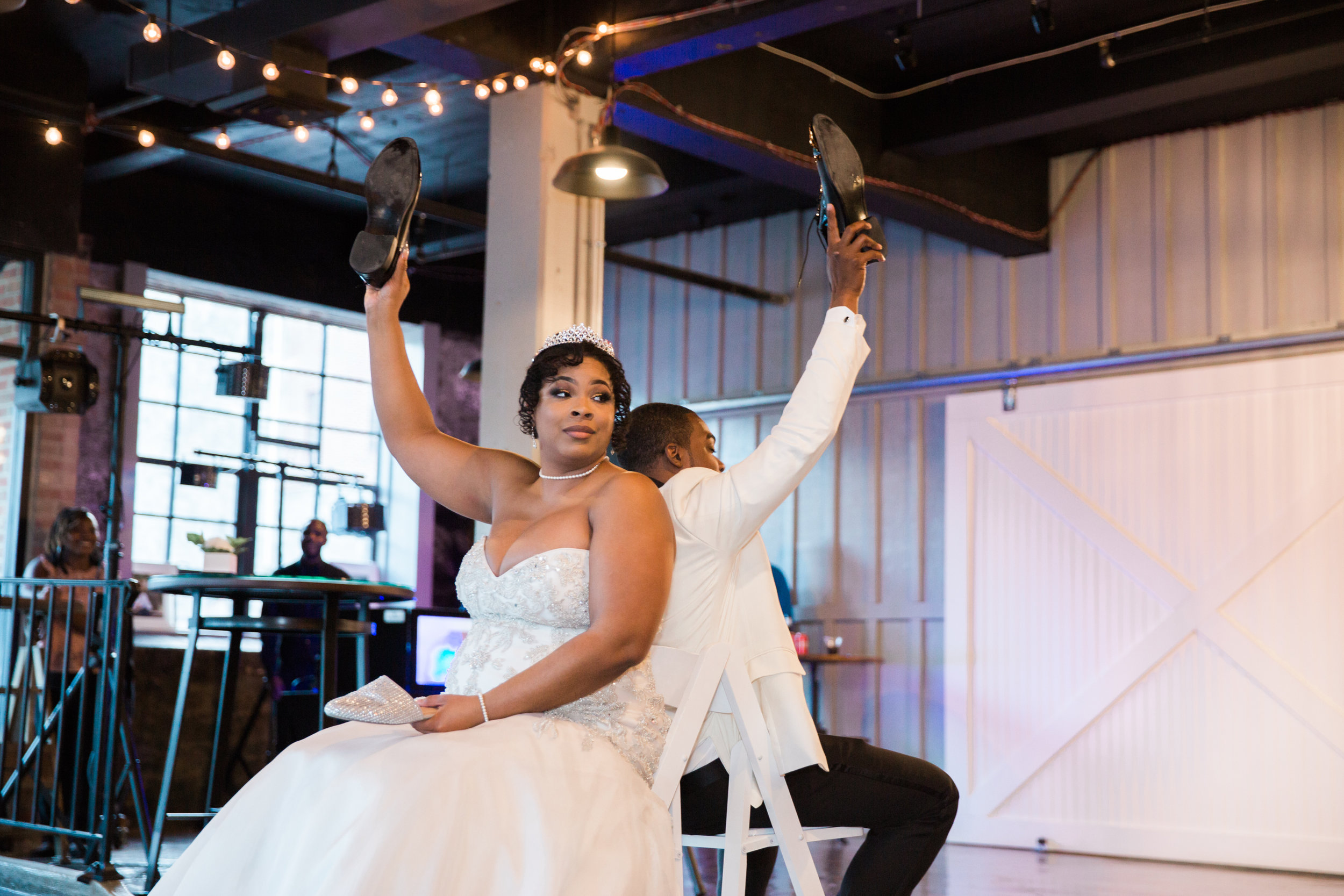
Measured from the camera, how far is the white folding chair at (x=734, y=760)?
8.52ft

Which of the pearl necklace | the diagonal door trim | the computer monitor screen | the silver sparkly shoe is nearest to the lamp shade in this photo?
the computer monitor screen

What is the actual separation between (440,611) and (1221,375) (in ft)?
14.7

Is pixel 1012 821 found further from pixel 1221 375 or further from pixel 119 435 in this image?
pixel 119 435

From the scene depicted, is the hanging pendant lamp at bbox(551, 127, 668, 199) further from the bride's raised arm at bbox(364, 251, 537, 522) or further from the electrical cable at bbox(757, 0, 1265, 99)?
the bride's raised arm at bbox(364, 251, 537, 522)

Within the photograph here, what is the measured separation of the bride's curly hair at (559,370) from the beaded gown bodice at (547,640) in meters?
0.34

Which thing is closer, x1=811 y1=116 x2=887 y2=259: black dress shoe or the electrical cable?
x1=811 y1=116 x2=887 y2=259: black dress shoe

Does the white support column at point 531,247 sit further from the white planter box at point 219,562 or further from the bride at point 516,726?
the bride at point 516,726

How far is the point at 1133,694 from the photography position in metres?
7.41

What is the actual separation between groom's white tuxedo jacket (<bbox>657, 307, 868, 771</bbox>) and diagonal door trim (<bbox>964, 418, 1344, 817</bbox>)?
16.6 feet

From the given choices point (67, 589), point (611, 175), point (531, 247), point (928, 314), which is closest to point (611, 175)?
point (611, 175)

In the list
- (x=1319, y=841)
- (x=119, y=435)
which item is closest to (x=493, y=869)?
(x=119, y=435)

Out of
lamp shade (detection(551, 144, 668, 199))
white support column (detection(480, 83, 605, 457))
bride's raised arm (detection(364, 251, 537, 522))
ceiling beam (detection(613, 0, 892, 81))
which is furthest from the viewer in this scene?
white support column (detection(480, 83, 605, 457))

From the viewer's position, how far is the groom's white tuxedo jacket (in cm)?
260

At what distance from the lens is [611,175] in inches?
203
